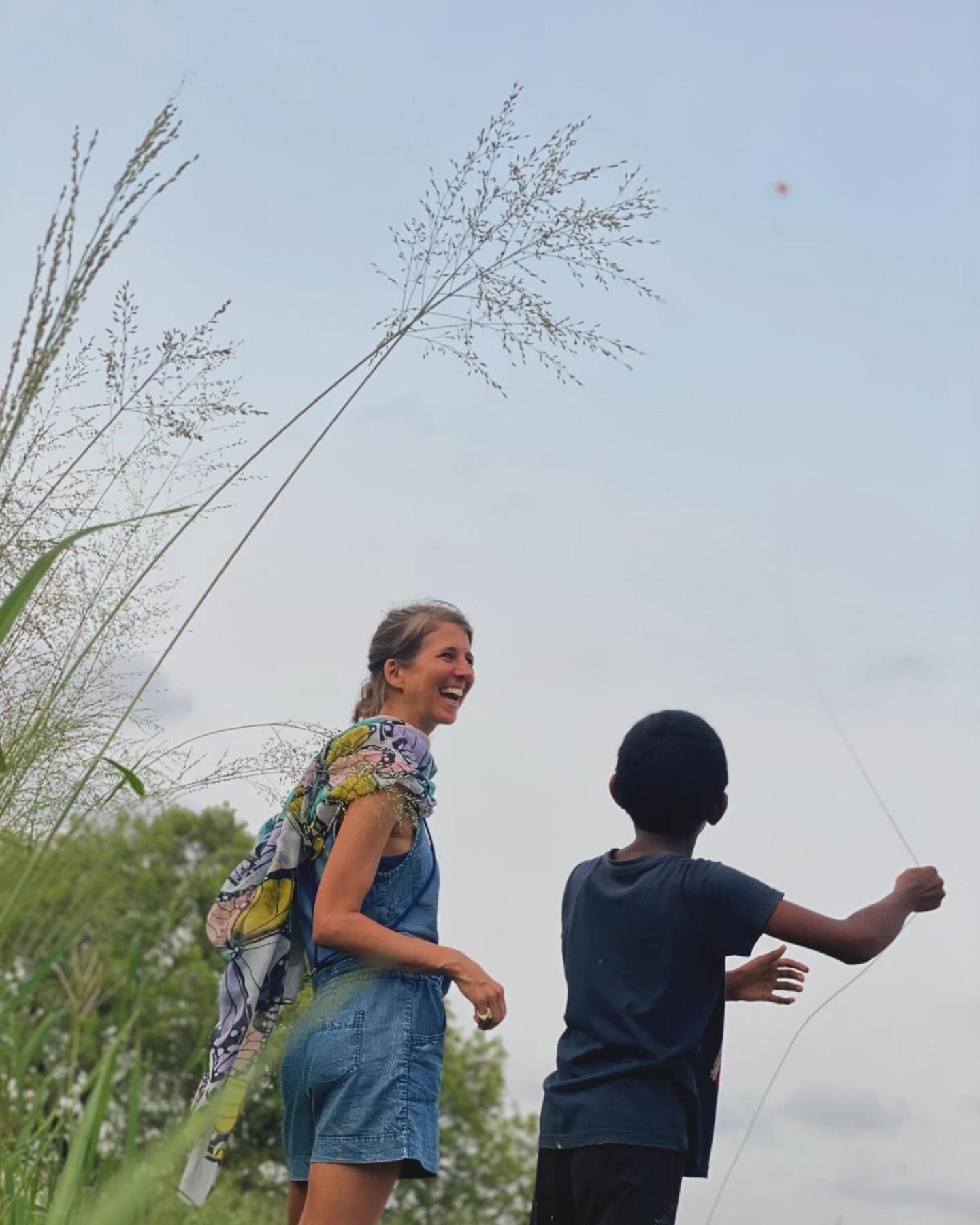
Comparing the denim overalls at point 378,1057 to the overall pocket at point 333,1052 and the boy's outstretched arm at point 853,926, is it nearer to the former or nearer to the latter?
the overall pocket at point 333,1052

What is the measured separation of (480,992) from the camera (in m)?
2.56

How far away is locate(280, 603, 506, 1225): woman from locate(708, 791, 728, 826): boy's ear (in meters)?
0.60

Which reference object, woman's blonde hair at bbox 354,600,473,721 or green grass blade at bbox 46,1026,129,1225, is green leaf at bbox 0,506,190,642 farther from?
woman's blonde hair at bbox 354,600,473,721

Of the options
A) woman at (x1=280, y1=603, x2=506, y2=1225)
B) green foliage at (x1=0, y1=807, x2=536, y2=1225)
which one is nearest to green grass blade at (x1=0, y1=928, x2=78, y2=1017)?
green foliage at (x1=0, y1=807, x2=536, y2=1225)

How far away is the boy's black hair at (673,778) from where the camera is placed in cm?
311

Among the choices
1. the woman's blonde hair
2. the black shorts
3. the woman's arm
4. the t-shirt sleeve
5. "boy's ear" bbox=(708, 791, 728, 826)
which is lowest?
the black shorts

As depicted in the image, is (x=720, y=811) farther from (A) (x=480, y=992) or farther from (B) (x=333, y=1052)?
(B) (x=333, y=1052)

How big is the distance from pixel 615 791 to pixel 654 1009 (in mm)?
475

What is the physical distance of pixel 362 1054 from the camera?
2760mm

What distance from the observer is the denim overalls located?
2.71 metres

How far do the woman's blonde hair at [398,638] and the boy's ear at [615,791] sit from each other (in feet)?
1.39

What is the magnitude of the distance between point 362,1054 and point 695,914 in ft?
2.24

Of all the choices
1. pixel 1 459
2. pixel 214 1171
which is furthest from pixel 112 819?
pixel 214 1171

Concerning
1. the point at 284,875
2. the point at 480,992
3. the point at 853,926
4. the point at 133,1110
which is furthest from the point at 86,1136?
the point at 853,926
